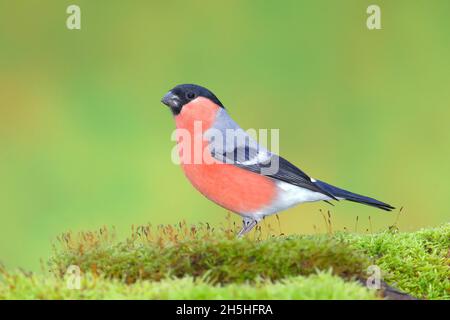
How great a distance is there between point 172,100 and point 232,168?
785 millimetres

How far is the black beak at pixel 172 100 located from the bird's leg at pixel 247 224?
1.08 m

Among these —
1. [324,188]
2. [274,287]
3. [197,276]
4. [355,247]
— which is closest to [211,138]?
[324,188]

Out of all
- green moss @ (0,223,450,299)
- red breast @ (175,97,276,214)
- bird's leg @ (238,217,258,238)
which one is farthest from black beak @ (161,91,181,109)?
green moss @ (0,223,450,299)

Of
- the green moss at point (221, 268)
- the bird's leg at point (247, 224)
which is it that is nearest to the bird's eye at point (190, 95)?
the bird's leg at point (247, 224)

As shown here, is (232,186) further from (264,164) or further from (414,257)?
(414,257)

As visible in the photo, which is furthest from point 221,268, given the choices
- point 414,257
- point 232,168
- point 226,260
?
point 232,168

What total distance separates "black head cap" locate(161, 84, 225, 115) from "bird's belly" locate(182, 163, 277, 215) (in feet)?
1.82

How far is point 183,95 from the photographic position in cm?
584

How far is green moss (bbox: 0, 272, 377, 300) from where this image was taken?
336 cm

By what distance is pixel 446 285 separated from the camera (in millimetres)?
4426

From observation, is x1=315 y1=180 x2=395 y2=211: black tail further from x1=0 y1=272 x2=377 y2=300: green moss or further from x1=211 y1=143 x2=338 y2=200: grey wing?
x1=0 y1=272 x2=377 y2=300: green moss

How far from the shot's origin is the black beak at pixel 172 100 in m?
5.86
